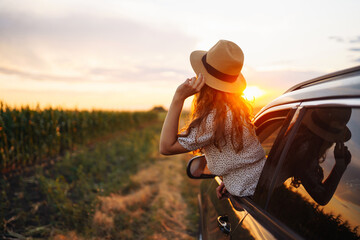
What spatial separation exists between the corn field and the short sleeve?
21.7ft

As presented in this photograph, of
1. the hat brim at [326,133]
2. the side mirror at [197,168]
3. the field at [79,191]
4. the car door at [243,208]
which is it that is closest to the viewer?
the hat brim at [326,133]

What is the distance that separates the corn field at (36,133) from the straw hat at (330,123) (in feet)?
24.2

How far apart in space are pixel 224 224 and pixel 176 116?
0.80 meters

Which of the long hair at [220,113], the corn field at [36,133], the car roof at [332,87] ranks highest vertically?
Result: the car roof at [332,87]

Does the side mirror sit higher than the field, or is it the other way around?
the side mirror

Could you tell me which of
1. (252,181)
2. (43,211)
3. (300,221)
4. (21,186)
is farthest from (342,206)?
(21,186)

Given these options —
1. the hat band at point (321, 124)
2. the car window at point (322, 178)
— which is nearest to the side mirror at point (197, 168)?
A: the car window at point (322, 178)

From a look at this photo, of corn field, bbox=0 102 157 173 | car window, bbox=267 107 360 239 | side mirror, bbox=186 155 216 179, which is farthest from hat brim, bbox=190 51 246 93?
corn field, bbox=0 102 157 173

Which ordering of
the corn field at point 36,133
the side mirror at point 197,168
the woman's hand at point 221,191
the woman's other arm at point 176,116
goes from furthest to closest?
the corn field at point 36,133, the side mirror at point 197,168, the woman's hand at point 221,191, the woman's other arm at point 176,116

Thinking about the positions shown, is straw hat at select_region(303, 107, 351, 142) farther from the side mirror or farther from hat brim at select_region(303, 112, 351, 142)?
the side mirror

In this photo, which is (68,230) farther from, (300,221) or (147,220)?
(300,221)

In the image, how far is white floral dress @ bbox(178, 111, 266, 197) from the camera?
1.65 meters

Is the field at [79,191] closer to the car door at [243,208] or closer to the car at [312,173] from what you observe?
the car door at [243,208]

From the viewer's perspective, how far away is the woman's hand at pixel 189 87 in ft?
5.72
